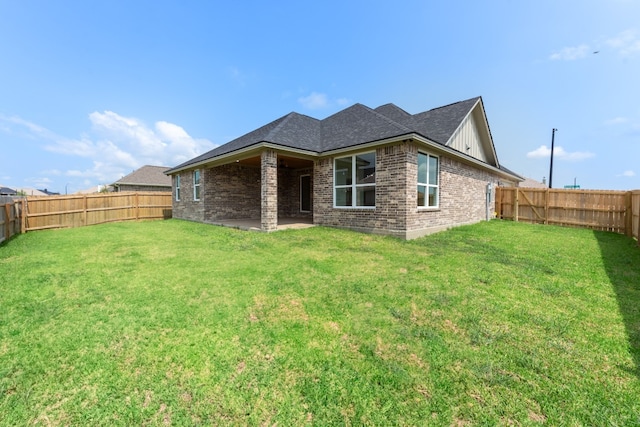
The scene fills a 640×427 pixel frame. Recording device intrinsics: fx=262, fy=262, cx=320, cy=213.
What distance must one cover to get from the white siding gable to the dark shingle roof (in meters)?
0.38

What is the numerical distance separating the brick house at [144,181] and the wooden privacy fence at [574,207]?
106 ft

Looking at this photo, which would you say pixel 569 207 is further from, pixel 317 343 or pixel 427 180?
pixel 317 343

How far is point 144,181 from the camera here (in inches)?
1234

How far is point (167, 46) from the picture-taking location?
1143 centimetres

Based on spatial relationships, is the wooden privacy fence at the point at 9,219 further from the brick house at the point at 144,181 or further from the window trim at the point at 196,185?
the brick house at the point at 144,181

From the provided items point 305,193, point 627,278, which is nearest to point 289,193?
point 305,193

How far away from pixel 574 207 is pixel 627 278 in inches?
404

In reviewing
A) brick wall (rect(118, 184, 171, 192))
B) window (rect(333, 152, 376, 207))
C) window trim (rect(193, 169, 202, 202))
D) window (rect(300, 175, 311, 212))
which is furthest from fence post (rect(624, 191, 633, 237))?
brick wall (rect(118, 184, 171, 192))

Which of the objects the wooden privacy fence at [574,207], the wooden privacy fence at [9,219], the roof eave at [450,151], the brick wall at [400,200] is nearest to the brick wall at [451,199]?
the brick wall at [400,200]

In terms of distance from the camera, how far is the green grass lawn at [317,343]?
193cm

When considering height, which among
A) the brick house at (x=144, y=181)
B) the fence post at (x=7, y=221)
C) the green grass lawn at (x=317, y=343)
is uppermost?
the brick house at (x=144, y=181)

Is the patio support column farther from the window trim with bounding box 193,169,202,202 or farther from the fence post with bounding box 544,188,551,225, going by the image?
the fence post with bounding box 544,188,551,225

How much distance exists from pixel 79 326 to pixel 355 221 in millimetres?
7811

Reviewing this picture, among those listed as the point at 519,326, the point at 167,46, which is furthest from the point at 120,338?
the point at 167,46
